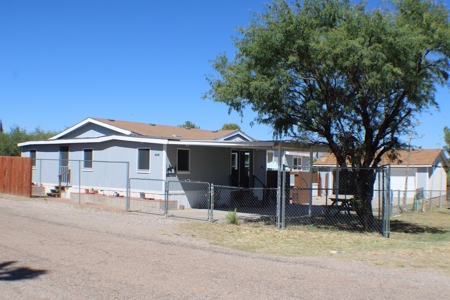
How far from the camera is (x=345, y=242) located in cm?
1112

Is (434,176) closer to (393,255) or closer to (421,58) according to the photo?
(421,58)

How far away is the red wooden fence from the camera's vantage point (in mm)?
21016

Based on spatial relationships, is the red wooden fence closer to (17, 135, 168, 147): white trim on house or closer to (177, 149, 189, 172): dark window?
(17, 135, 168, 147): white trim on house

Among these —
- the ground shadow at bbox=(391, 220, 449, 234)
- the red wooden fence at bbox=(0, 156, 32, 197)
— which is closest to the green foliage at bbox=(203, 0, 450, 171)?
the ground shadow at bbox=(391, 220, 449, 234)

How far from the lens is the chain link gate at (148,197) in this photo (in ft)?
56.7

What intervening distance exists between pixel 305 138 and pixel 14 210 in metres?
10.1

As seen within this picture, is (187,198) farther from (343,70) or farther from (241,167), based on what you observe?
(343,70)

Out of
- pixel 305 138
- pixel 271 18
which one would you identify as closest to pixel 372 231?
pixel 305 138

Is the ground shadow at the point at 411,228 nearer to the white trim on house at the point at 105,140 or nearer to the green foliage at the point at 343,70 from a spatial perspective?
the green foliage at the point at 343,70

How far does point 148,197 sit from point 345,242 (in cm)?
995

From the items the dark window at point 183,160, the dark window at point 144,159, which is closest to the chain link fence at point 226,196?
the dark window at point 144,159

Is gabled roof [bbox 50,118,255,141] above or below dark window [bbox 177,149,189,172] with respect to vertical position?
above

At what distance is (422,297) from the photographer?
21.1 feet

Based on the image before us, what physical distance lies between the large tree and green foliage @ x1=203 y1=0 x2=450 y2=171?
0.03 meters
